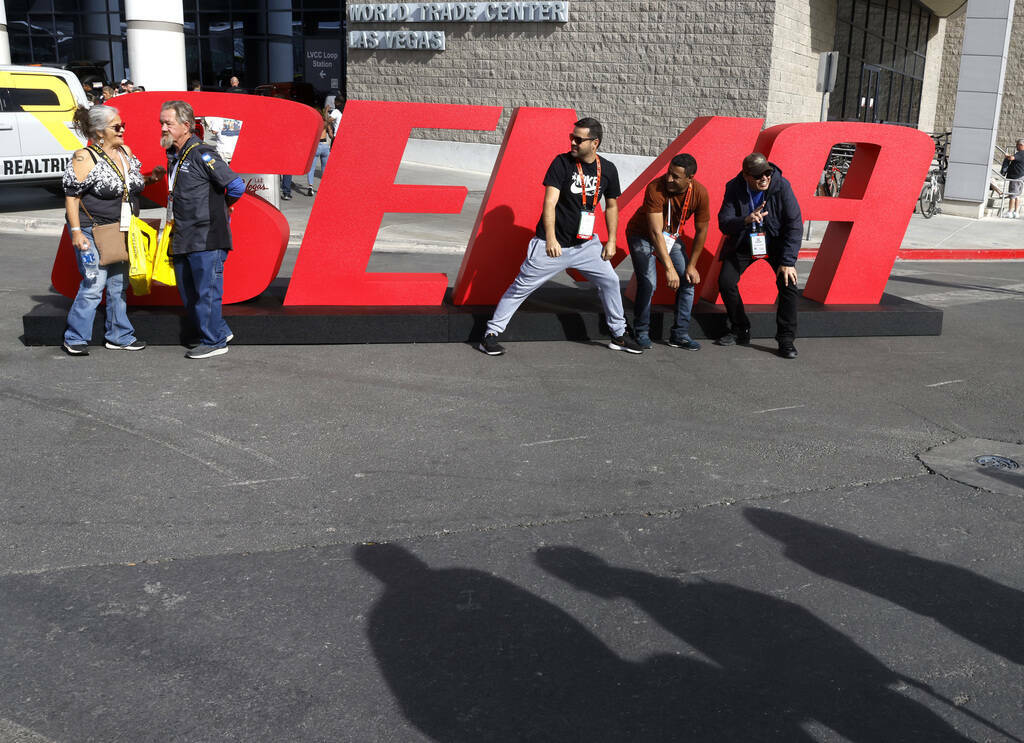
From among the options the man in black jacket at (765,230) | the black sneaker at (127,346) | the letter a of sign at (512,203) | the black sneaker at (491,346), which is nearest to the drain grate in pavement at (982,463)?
the man in black jacket at (765,230)

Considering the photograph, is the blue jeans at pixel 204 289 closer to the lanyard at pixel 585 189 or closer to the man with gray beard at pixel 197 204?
the man with gray beard at pixel 197 204

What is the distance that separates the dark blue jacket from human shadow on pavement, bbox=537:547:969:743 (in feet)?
15.2

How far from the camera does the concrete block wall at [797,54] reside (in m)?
21.0

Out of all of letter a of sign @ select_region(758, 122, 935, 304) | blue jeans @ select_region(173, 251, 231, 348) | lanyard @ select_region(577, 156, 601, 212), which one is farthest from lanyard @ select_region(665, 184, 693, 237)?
blue jeans @ select_region(173, 251, 231, 348)

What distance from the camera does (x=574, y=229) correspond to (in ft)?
26.0

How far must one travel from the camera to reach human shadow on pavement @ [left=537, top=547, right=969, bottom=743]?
11.1 ft

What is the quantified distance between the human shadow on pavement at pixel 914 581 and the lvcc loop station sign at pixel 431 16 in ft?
65.1

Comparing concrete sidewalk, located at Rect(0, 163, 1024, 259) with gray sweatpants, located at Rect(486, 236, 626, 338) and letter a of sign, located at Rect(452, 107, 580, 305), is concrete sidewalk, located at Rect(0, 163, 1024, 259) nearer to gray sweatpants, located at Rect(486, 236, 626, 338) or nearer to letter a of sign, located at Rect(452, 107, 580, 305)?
letter a of sign, located at Rect(452, 107, 580, 305)

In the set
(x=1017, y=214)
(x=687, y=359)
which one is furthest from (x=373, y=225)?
(x=1017, y=214)

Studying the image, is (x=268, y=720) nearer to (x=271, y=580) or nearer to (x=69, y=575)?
(x=271, y=580)

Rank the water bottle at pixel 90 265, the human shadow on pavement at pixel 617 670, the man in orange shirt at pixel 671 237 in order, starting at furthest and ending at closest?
the man in orange shirt at pixel 671 237 < the water bottle at pixel 90 265 < the human shadow on pavement at pixel 617 670

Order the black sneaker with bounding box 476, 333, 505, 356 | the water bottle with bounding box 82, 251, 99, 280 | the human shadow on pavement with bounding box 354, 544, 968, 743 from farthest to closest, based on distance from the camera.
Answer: the black sneaker with bounding box 476, 333, 505, 356 → the water bottle with bounding box 82, 251, 99, 280 → the human shadow on pavement with bounding box 354, 544, 968, 743

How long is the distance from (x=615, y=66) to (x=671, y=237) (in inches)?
607

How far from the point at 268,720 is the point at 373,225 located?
588 centimetres
